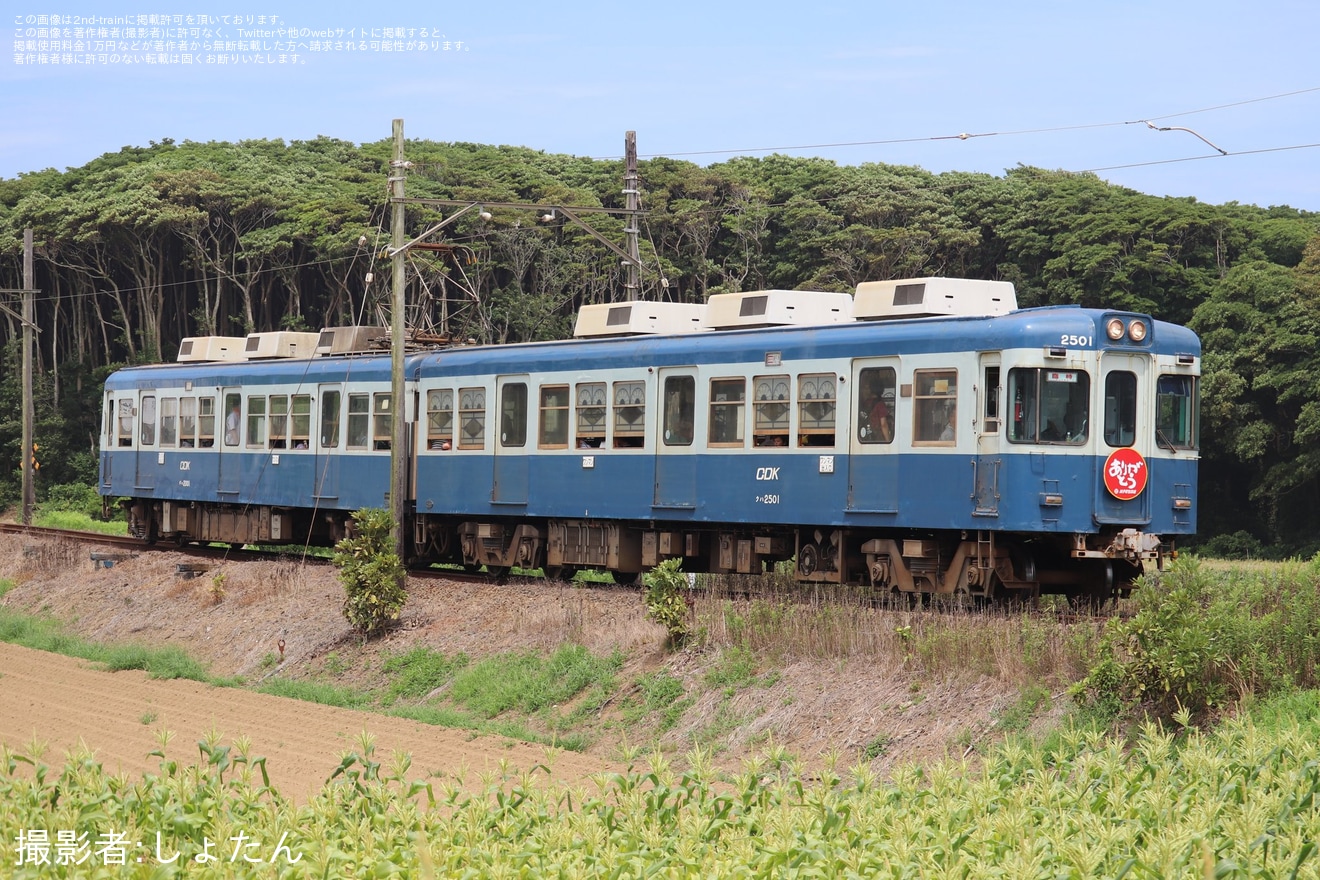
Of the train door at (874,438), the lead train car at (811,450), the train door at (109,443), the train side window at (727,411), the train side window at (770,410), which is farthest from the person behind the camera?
the train door at (109,443)

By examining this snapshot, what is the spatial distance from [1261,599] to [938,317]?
5.01 m

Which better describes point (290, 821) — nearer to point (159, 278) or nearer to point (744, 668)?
point (744, 668)

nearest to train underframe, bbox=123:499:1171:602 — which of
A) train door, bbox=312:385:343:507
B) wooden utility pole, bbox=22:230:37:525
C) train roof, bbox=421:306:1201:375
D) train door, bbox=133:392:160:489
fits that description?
train door, bbox=312:385:343:507

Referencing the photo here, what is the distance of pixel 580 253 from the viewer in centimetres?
5134

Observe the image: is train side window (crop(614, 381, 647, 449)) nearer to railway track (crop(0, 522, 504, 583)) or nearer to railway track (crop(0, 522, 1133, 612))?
railway track (crop(0, 522, 1133, 612))

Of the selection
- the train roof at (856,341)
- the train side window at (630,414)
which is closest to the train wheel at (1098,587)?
the train roof at (856,341)

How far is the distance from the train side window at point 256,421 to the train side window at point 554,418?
→ 7.47 meters

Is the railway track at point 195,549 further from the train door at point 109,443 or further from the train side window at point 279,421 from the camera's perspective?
the train side window at point 279,421

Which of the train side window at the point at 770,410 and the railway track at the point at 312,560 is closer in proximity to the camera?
the railway track at the point at 312,560

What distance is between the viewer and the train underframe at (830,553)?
667 inches

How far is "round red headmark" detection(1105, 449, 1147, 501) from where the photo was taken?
16.5 metres

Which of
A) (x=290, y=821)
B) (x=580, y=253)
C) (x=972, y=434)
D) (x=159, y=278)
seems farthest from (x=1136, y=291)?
(x=290, y=821)

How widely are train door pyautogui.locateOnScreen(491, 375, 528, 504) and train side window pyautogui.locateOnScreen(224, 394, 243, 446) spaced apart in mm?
7288

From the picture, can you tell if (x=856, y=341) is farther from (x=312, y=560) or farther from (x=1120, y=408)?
(x=312, y=560)
